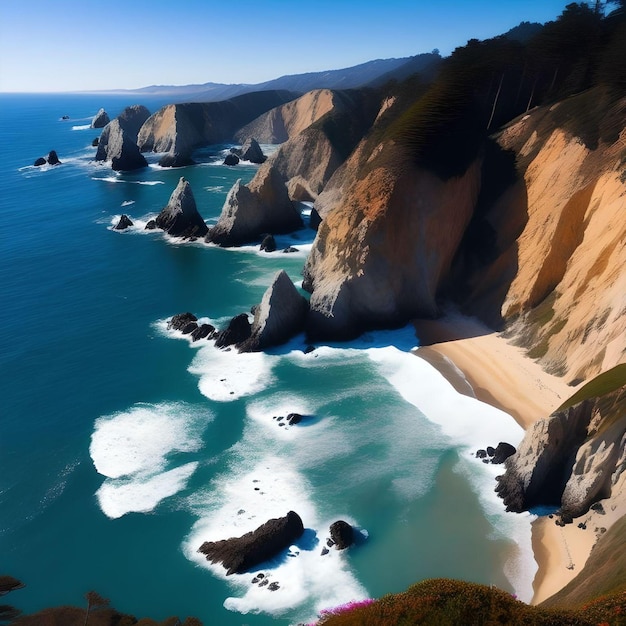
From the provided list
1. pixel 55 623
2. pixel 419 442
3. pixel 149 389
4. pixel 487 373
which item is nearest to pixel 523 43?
pixel 487 373

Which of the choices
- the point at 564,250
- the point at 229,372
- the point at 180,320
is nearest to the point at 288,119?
the point at 180,320

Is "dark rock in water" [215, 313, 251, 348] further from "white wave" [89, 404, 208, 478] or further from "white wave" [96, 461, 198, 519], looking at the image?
"white wave" [96, 461, 198, 519]

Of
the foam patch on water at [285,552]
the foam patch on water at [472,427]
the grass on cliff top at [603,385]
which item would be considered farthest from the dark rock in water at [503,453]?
the foam patch on water at [285,552]

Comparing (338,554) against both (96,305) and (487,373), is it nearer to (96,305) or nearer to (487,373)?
(487,373)

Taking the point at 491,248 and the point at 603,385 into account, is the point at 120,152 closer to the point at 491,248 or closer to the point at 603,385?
the point at 491,248

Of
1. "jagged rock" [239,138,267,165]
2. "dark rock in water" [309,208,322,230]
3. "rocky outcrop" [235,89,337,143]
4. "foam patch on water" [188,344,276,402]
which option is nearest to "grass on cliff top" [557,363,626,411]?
"foam patch on water" [188,344,276,402]

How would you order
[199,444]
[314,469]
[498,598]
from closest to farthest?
1. [498,598]
2. [314,469]
3. [199,444]

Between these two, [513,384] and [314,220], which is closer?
[513,384]
